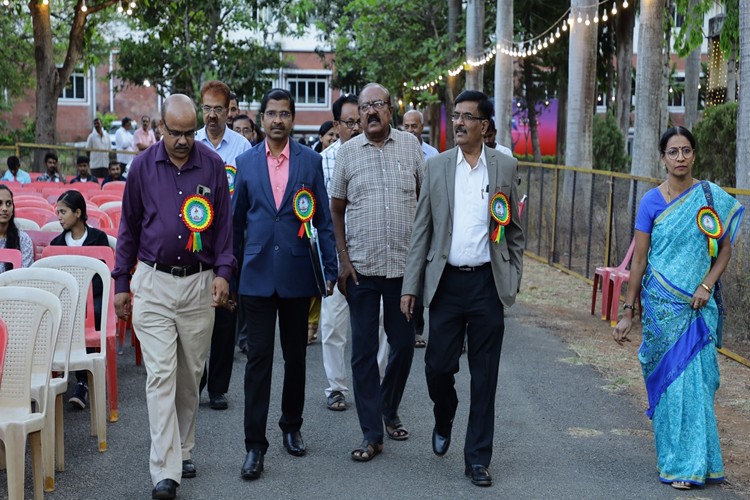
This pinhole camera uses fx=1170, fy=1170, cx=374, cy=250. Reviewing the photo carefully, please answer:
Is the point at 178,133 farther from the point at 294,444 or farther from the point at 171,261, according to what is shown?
the point at 294,444

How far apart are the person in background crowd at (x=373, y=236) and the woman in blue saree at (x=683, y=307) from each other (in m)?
1.33

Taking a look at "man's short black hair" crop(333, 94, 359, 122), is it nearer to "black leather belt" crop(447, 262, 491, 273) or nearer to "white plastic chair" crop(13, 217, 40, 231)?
"black leather belt" crop(447, 262, 491, 273)

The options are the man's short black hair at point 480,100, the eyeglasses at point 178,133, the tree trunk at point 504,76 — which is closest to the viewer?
the eyeglasses at point 178,133

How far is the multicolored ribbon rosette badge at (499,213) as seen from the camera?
248 inches

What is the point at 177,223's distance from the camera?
605cm

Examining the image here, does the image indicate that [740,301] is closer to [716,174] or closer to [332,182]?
[332,182]

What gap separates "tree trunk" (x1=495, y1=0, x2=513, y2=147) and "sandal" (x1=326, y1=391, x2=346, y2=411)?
55.6ft

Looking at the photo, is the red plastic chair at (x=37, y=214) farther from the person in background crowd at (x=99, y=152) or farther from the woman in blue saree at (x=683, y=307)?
the person in background crowd at (x=99, y=152)

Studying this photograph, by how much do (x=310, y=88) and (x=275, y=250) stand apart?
6381cm

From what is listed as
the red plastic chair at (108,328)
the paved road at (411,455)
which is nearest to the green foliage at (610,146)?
the paved road at (411,455)

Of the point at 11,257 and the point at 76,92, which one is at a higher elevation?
the point at 76,92

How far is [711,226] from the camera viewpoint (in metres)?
6.56

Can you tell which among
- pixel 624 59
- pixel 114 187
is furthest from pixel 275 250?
pixel 624 59

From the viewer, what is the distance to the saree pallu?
642cm
